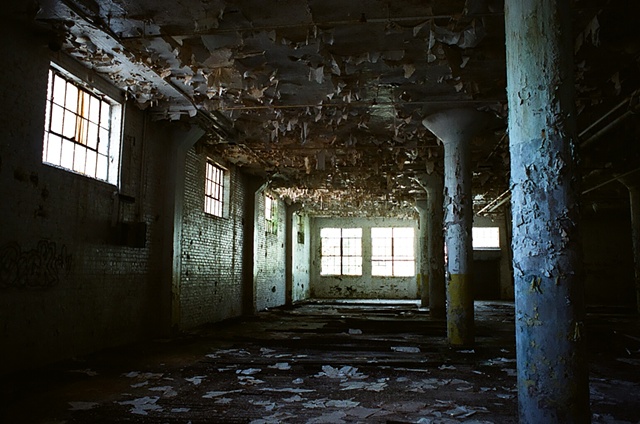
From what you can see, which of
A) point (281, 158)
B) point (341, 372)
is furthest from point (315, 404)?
point (281, 158)

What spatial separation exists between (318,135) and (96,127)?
4820 mm

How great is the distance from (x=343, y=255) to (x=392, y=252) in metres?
2.73

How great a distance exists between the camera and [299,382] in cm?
621

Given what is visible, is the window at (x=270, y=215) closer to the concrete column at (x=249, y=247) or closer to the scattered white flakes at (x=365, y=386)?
the concrete column at (x=249, y=247)

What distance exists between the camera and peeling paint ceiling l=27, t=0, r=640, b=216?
5910 mm

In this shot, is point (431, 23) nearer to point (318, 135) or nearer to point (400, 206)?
point (318, 135)

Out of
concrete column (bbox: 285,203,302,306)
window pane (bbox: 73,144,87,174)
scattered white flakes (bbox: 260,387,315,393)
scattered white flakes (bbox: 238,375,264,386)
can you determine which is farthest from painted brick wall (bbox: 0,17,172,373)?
concrete column (bbox: 285,203,302,306)

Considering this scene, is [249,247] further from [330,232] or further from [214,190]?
[330,232]

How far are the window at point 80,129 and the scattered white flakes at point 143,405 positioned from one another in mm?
3694

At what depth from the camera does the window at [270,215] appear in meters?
18.2

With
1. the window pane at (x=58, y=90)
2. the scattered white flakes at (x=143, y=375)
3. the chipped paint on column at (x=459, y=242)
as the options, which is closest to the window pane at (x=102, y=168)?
the window pane at (x=58, y=90)

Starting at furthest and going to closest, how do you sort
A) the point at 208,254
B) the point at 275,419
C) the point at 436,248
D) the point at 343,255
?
the point at 343,255 → the point at 436,248 → the point at 208,254 → the point at 275,419

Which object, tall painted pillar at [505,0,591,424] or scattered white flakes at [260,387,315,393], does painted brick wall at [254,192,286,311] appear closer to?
scattered white flakes at [260,387,315,393]

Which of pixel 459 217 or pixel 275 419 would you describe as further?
pixel 459 217
